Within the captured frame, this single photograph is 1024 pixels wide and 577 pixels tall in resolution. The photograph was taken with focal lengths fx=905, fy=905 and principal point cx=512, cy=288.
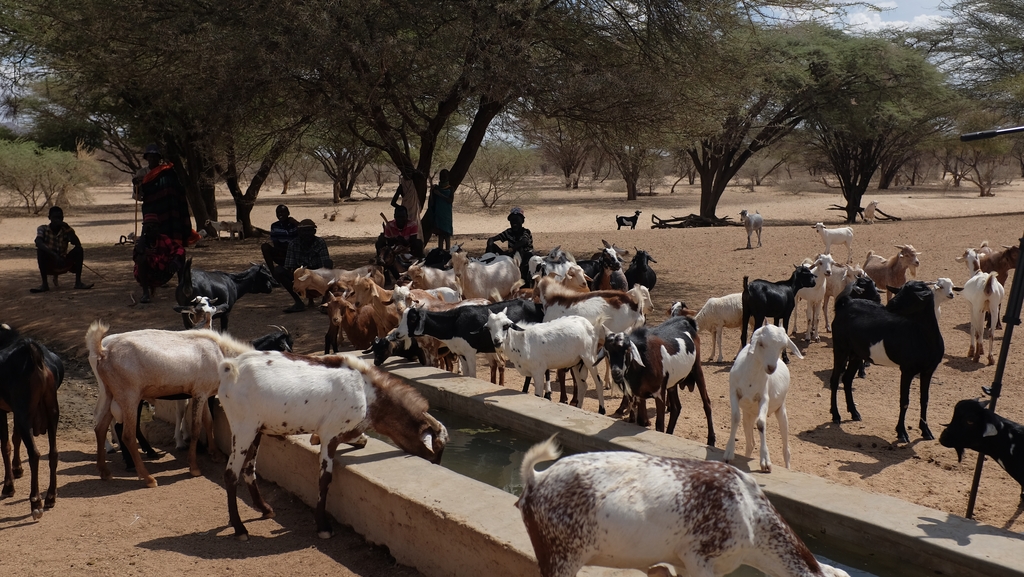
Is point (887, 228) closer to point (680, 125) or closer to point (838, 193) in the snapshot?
point (680, 125)

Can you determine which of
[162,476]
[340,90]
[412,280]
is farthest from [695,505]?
[340,90]

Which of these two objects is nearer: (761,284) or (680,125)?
(761,284)

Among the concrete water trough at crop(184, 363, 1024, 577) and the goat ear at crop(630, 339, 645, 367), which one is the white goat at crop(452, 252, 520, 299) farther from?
the concrete water trough at crop(184, 363, 1024, 577)

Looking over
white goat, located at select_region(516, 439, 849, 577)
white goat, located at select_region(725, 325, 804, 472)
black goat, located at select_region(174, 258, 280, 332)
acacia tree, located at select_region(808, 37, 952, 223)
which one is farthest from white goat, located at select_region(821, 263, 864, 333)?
acacia tree, located at select_region(808, 37, 952, 223)

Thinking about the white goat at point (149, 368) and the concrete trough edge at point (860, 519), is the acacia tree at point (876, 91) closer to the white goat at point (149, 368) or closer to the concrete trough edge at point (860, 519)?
the concrete trough edge at point (860, 519)

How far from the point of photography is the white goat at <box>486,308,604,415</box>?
7.82m

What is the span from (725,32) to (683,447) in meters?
11.6

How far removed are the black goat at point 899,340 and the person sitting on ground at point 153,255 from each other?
31.3ft

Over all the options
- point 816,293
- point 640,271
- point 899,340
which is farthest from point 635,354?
point 640,271

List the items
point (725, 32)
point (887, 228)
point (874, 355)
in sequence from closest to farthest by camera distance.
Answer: point (874, 355) < point (725, 32) < point (887, 228)

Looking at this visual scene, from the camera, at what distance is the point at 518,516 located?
15.9 ft

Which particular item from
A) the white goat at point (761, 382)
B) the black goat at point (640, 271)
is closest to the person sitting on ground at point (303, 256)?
the black goat at point (640, 271)

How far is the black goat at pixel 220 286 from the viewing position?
10986mm

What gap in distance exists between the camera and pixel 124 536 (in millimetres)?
5715
